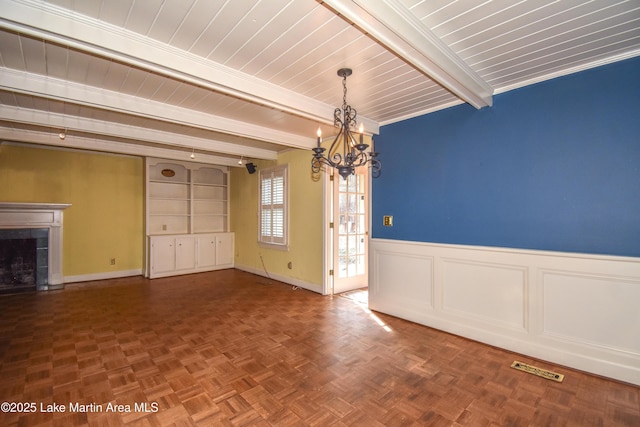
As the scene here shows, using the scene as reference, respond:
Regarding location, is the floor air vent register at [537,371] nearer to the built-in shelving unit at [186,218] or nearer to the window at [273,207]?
the window at [273,207]

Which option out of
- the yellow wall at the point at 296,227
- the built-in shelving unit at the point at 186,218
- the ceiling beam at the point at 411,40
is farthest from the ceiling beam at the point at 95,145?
the ceiling beam at the point at 411,40

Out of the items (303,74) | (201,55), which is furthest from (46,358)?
(303,74)

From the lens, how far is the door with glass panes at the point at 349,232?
4.87 metres

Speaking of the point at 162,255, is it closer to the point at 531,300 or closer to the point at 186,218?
the point at 186,218

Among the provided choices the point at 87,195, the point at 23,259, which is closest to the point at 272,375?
the point at 23,259

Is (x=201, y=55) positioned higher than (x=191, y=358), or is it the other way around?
(x=201, y=55)

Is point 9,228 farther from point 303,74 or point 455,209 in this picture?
point 455,209

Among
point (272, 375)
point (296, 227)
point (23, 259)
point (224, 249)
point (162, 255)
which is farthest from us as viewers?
point (224, 249)

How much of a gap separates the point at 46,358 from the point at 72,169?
4.18 metres

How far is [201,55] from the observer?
2307 mm

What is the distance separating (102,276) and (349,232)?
16.2 feet

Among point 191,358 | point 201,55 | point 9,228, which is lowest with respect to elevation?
point 191,358

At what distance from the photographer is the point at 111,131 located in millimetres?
3961

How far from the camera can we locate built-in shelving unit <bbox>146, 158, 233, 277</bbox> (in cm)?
608
